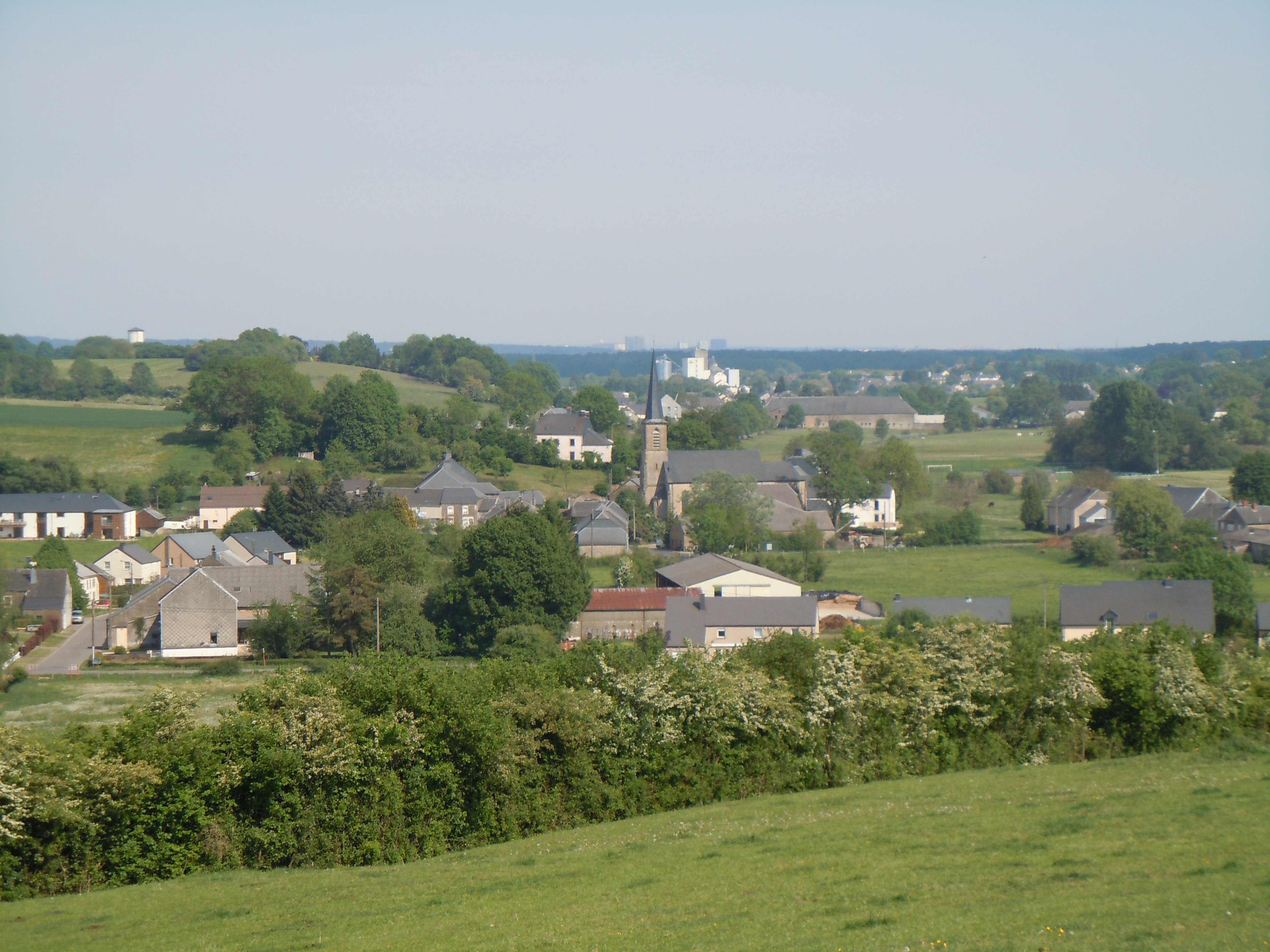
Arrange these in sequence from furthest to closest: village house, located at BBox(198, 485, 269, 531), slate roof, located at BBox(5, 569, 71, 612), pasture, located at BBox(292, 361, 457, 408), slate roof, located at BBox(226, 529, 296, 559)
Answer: pasture, located at BBox(292, 361, 457, 408)
village house, located at BBox(198, 485, 269, 531)
slate roof, located at BBox(226, 529, 296, 559)
slate roof, located at BBox(5, 569, 71, 612)

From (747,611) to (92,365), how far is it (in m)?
80.9

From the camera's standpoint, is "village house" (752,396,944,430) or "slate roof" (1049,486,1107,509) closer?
"slate roof" (1049,486,1107,509)

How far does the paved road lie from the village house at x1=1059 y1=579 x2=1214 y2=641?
29213 mm

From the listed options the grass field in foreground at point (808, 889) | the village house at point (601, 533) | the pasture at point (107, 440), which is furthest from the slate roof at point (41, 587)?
the grass field in foreground at point (808, 889)

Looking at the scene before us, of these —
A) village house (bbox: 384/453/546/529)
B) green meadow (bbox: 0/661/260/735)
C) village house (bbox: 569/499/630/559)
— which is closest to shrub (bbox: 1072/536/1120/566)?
village house (bbox: 569/499/630/559)

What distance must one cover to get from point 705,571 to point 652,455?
25879 millimetres

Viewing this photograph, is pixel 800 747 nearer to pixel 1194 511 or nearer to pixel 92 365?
pixel 1194 511

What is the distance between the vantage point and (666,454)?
6675 centimetres

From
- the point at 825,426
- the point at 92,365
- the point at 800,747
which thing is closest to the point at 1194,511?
the point at 800,747

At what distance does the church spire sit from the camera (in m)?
68.0

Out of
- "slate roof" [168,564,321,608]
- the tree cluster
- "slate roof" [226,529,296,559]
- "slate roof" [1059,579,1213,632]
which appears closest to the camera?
the tree cluster

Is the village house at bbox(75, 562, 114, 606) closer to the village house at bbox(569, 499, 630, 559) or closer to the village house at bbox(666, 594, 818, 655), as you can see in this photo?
the village house at bbox(569, 499, 630, 559)

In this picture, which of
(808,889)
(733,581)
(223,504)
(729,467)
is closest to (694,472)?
(729,467)

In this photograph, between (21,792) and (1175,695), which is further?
(1175,695)
